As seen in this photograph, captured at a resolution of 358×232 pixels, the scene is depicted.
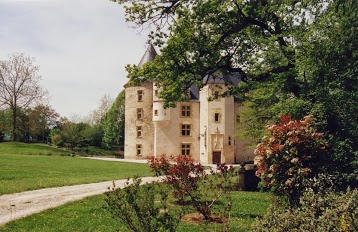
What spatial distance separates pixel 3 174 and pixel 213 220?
552 inches

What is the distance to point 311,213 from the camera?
5812mm

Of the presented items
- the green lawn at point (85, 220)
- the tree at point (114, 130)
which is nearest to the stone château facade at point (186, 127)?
the tree at point (114, 130)

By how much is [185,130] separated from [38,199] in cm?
3042

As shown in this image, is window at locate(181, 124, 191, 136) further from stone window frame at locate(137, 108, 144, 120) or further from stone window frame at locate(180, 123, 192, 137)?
stone window frame at locate(137, 108, 144, 120)

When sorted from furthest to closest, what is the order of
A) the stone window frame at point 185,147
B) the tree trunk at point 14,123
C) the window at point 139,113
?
the tree trunk at point 14,123 < the window at point 139,113 < the stone window frame at point 185,147

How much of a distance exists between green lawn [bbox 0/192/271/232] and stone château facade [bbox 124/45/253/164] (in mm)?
26156

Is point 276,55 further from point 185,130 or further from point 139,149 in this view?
point 139,149

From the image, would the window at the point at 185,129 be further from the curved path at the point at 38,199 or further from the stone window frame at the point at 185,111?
the curved path at the point at 38,199

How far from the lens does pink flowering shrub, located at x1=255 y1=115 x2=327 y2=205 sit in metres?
9.77

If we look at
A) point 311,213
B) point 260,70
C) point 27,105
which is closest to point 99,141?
point 27,105

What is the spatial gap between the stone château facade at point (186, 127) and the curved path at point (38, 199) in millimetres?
22586

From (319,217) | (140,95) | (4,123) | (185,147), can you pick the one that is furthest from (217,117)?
(319,217)

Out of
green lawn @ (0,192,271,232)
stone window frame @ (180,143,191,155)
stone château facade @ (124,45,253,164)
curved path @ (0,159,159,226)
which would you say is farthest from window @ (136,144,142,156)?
green lawn @ (0,192,271,232)

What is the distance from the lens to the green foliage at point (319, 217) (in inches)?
212
